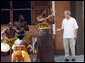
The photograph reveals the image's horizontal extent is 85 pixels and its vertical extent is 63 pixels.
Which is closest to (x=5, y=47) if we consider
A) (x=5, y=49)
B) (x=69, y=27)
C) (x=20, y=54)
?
(x=5, y=49)

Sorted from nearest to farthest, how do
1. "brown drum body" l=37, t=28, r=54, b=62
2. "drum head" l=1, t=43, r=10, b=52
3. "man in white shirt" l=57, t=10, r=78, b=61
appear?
"drum head" l=1, t=43, r=10, b=52 < "brown drum body" l=37, t=28, r=54, b=62 < "man in white shirt" l=57, t=10, r=78, b=61

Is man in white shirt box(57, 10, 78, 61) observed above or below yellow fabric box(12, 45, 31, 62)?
above

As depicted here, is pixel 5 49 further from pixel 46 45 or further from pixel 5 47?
pixel 46 45

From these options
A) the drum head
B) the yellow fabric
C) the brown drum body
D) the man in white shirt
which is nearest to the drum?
the drum head

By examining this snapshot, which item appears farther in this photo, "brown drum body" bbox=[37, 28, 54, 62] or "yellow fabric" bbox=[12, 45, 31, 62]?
"brown drum body" bbox=[37, 28, 54, 62]

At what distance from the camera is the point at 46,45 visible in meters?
10.3

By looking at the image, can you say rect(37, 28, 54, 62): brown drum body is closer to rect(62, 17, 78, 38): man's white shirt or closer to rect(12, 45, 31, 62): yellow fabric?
rect(62, 17, 78, 38): man's white shirt

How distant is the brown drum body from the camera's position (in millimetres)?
10305

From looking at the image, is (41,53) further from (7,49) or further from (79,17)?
(79,17)

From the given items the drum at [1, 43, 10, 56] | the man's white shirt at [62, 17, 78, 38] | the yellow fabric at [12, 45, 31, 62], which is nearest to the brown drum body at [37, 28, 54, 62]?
the drum at [1, 43, 10, 56]

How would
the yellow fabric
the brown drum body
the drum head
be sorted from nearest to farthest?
the yellow fabric < the drum head < the brown drum body

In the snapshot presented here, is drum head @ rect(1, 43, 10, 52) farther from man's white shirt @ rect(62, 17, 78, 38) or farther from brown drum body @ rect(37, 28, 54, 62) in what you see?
man's white shirt @ rect(62, 17, 78, 38)

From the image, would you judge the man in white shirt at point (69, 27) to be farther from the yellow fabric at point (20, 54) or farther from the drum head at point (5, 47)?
the yellow fabric at point (20, 54)

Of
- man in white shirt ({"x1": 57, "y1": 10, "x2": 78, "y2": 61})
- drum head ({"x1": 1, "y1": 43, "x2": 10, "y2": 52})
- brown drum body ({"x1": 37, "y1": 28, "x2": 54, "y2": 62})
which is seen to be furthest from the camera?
man in white shirt ({"x1": 57, "y1": 10, "x2": 78, "y2": 61})
